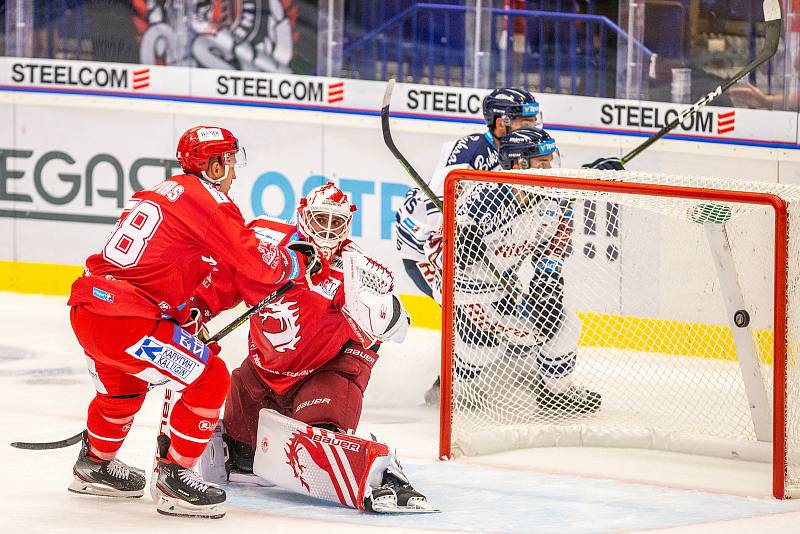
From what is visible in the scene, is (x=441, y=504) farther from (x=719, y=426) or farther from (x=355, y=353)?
(x=719, y=426)

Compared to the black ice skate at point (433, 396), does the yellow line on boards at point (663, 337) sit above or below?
above

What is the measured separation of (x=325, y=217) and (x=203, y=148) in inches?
18.6

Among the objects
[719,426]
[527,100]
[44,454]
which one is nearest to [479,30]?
[527,100]

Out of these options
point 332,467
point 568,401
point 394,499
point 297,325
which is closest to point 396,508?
point 394,499

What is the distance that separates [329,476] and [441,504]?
0.32 m

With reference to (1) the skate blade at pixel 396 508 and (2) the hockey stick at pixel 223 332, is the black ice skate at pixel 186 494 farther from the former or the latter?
(1) the skate blade at pixel 396 508

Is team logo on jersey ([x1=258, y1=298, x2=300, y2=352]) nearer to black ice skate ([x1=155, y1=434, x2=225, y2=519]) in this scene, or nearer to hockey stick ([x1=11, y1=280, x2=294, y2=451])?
hockey stick ([x1=11, y1=280, x2=294, y2=451])

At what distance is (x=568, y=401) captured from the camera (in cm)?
518

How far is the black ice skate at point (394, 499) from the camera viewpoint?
13.1 feet

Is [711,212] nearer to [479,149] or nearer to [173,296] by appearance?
[479,149]

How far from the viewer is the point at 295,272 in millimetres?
4012

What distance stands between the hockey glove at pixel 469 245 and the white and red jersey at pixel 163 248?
50.8 inches

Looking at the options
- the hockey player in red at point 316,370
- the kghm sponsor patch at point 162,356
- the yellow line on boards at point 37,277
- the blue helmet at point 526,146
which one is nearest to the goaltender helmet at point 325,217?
the hockey player in red at point 316,370

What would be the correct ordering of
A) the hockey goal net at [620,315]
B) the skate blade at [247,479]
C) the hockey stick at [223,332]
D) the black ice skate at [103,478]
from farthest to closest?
the hockey goal net at [620,315] → the skate blade at [247,479] → the hockey stick at [223,332] → the black ice skate at [103,478]
